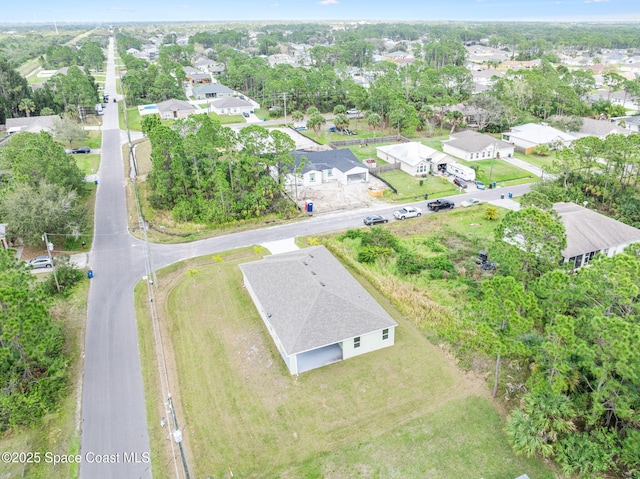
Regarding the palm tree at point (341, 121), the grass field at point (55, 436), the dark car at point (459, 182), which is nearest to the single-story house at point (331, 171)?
the dark car at point (459, 182)

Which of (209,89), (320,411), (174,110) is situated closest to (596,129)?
(320,411)

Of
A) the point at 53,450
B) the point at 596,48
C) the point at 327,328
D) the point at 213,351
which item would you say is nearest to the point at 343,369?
the point at 327,328

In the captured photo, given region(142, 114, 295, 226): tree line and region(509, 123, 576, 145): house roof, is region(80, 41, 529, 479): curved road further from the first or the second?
region(509, 123, 576, 145): house roof

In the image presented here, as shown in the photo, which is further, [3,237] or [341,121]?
[341,121]

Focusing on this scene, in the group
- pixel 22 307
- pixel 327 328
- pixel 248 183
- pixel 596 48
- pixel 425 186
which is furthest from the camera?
pixel 596 48

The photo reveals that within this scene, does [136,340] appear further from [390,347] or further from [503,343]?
[503,343]

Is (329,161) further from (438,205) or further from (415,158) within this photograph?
(438,205)

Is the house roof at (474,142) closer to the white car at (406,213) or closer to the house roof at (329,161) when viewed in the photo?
the house roof at (329,161)
